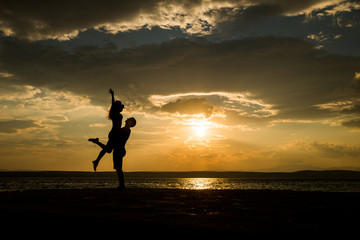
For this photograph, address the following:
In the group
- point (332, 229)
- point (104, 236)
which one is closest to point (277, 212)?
point (332, 229)

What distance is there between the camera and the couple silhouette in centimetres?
1296

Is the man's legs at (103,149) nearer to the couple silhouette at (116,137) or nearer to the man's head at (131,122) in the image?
the couple silhouette at (116,137)

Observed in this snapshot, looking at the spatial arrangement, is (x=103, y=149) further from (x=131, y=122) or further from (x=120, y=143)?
(x=131, y=122)

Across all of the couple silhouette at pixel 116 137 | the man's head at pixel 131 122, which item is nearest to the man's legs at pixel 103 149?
the couple silhouette at pixel 116 137

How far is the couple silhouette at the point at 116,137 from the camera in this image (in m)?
13.0

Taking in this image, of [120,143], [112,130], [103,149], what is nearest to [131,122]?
[112,130]

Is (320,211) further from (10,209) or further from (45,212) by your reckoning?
(10,209)

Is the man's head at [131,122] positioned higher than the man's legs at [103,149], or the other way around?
the man's head at [131,122]

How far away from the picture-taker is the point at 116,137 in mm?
12977

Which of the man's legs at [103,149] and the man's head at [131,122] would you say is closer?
the man's legs at [103,149]

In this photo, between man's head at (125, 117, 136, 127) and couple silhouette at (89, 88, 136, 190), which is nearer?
couple silhouette at (89, 88, 136, 190)

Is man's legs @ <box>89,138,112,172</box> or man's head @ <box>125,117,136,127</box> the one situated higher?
man's head @ <box>125,117,136,127</box>

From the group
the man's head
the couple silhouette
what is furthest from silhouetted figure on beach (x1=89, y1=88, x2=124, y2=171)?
the man's head

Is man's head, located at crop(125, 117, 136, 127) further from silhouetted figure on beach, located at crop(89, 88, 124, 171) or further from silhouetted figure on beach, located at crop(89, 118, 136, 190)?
silhouetted figure on beach, located at crop(89, 88, 124, 171)
